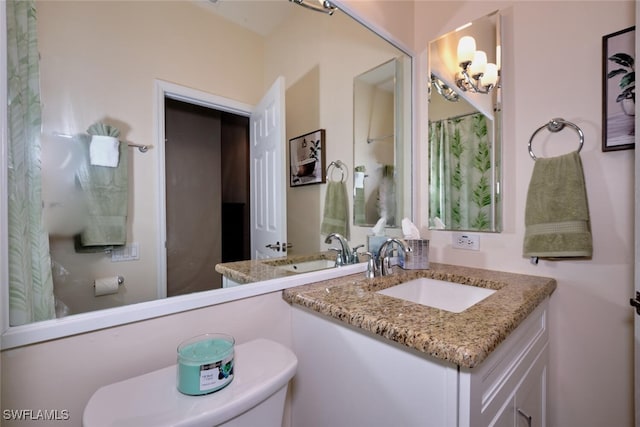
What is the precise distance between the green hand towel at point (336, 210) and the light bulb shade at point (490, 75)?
2.71ft

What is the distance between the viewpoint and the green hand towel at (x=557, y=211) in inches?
40.9

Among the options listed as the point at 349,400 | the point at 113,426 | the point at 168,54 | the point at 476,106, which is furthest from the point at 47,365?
the point at 476,106

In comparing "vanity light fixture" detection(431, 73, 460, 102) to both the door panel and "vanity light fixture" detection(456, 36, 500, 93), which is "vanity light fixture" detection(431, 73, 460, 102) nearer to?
"vanity light fixture" detection(456, 36, 500, 93)

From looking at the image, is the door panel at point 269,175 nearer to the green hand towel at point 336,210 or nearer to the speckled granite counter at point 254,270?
the speckled granite counter at point 254,270

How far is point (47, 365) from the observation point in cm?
61

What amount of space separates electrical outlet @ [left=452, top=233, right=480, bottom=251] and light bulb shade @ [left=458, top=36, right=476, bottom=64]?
877mm

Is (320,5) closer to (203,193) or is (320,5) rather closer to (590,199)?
(203,193)

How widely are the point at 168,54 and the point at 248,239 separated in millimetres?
732

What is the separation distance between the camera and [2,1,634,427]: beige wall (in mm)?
950

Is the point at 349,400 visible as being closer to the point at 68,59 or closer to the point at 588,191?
the point at 588,191

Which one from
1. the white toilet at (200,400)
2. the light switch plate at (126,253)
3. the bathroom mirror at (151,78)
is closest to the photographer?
the white toilet at (200,400)

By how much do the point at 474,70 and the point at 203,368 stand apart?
165cm

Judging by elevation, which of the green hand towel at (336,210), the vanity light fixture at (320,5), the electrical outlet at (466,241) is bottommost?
the electrical outlet at (466,241)

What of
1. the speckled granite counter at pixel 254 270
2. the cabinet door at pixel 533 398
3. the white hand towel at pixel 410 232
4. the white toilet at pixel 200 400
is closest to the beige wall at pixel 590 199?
the cabinet door at pixel 533 398
